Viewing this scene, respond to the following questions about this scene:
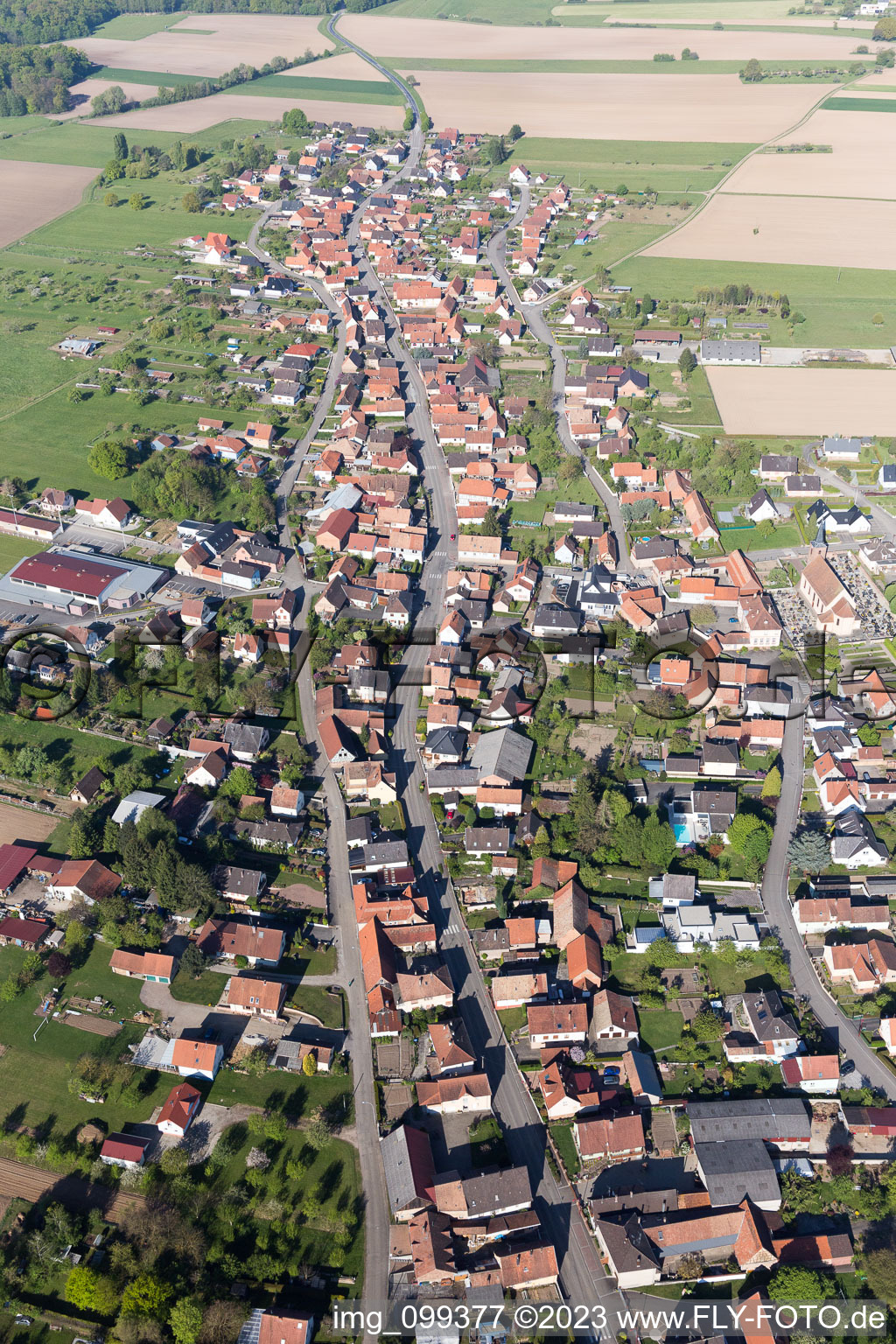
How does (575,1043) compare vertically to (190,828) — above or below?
below

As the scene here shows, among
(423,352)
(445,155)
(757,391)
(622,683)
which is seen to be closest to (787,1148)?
(622,683)

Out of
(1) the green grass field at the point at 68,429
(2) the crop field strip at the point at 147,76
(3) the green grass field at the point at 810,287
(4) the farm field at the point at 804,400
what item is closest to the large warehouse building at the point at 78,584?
(1) the green grass field at the point at 68,429

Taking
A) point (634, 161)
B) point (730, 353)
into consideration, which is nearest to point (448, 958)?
point (730, 353)

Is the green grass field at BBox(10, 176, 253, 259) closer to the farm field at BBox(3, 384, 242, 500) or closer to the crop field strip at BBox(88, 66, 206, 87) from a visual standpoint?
the farm field at BBox(3, 384, 242, 500)

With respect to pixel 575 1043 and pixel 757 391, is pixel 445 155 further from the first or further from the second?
pixel 575 1043

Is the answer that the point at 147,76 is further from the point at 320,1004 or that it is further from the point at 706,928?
the point at 706,928

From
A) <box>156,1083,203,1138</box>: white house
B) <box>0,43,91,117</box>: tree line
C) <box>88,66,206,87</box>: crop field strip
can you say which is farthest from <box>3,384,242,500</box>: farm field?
<box>88,66,206,87</box>: crop field strip

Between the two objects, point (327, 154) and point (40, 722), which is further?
point (327, 154)
